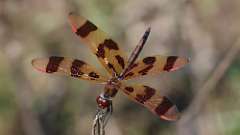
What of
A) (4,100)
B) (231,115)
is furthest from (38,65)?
(4,100)

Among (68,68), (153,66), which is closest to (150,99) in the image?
(153,66)

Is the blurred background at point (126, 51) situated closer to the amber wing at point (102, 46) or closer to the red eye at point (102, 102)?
the amber wing at point (102, 46)

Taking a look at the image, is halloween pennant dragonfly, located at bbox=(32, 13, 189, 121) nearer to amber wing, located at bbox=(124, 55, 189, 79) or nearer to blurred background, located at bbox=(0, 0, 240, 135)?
amber wing, located at bbox=(124, 55, 189, 79)

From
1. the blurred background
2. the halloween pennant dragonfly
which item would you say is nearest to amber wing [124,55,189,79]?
the halloween pennant dragonfly

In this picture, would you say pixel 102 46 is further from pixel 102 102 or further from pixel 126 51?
pixel 126 51

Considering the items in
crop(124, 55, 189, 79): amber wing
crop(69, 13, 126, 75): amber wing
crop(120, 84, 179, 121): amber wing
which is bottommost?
crop(120, 84, 179, 121): amber wing

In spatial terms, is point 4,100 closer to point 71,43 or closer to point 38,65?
point 71,43

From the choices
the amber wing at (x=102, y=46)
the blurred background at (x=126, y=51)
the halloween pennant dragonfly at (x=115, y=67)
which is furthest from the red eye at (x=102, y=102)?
the blurred background at (x=126, y=51)
